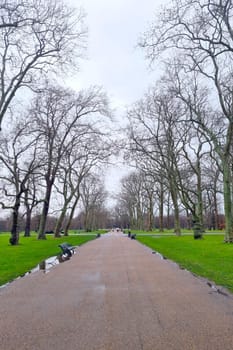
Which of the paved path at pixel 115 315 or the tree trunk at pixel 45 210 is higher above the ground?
the tree trunk at pixel 45 210

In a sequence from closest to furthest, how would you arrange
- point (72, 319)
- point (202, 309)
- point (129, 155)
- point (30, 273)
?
point (72, 319) < point (202, 309) < point (30, 273) < point (129, 155)

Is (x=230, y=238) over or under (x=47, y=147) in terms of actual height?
under

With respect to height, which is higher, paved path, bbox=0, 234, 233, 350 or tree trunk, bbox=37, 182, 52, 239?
tree trunk, bbox=37, 182, 52, 239

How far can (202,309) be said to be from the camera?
6332 mm

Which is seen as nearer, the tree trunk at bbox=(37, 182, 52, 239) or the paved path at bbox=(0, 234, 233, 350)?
the paved path at bbox=(0, 234, 233, 350)

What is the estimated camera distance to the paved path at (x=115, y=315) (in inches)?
183

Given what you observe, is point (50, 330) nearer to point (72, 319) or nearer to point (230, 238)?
point (72, 319)

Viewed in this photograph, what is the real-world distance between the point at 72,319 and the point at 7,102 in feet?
57.9

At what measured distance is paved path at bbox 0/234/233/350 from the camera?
15.3 feet

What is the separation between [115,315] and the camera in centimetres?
599

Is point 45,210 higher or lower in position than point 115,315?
higher

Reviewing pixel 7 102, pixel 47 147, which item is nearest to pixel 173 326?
pixel 7 102

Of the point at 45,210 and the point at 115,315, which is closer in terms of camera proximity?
the point at 115,315

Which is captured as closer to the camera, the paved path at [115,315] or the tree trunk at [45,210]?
the paved path at [115,315]
